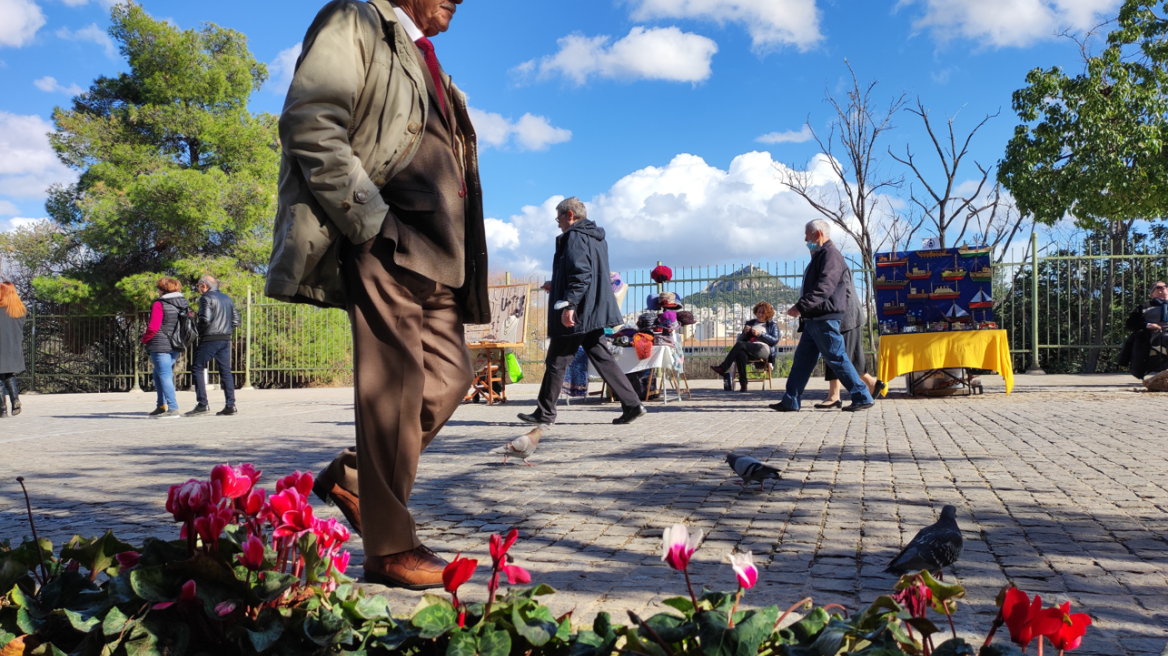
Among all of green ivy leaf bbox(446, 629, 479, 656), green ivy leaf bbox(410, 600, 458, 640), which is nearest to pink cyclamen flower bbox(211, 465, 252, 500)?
green ivy leaf bbox(410, 600, 458, 640)

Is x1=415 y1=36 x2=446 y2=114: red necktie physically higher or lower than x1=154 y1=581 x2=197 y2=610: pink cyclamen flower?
higher

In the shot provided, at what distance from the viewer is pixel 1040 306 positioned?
17.4 m

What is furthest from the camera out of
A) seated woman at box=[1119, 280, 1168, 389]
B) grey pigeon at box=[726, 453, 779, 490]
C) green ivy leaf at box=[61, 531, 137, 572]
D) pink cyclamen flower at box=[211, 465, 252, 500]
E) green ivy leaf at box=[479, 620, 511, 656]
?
seated woman at box=[1119, 280, 1168, 389]

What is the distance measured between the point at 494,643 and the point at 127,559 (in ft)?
3.03

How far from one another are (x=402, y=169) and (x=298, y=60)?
439 mm

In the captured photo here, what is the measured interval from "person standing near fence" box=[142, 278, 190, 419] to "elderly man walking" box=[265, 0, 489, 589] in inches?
380

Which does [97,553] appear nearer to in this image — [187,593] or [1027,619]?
[187,593]

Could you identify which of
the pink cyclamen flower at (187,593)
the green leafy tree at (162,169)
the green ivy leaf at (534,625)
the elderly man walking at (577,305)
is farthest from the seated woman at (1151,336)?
the green leafy tree at (162,169)

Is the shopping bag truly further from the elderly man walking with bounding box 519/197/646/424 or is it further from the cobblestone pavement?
the elderly man walking with bounding box 519/197/646/424

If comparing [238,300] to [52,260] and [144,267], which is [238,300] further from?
[52,260]

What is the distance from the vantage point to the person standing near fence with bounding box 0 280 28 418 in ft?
37.8

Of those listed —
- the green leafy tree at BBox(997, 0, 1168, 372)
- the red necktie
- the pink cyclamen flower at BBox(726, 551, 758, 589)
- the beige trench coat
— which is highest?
the green leafy tree at BBox(997, 0, 1168, 372)

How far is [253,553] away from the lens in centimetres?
171

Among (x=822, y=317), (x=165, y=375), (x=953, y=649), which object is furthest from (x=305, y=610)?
(x=165, y=375)
